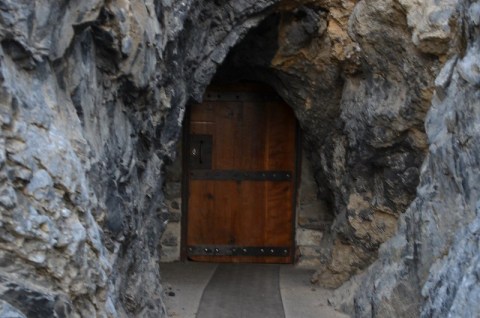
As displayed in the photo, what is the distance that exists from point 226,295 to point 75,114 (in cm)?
346

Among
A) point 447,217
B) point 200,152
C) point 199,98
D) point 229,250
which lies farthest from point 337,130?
point 447,217

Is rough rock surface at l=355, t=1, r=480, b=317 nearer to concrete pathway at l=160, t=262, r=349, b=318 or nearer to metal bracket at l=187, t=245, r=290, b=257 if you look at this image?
concrete pathway at l=160, t=262, r=349, b=318

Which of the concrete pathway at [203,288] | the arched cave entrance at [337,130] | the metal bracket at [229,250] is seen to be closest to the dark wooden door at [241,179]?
the metal bracket at [229,250]

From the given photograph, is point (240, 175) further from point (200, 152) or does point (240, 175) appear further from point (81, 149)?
point (81, 149)

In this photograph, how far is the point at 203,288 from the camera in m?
6.52

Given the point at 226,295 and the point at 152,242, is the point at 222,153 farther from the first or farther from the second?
the point at 152,242

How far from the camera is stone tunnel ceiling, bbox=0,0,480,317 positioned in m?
2.84

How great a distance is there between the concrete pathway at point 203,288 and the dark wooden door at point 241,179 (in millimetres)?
336

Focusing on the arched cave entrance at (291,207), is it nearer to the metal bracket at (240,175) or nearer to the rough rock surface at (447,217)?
the metal bracket at (240,175)

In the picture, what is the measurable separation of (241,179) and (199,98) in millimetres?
1689

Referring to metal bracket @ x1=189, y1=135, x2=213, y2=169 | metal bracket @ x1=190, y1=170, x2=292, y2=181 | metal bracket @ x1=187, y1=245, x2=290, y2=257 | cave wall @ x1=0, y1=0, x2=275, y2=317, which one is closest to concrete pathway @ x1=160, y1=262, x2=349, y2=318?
metal bracket @ x1=187, y1=245, x2=290, y2=257

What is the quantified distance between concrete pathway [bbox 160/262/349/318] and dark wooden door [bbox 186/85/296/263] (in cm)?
34

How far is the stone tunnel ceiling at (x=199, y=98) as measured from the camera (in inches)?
112

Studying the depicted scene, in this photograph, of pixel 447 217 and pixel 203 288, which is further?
pixel 203 288
